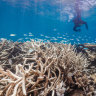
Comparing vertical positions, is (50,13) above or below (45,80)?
above

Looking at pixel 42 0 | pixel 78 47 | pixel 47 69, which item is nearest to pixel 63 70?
pixel 47 69

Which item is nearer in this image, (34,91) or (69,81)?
(34,91)

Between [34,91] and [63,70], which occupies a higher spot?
[63,70]

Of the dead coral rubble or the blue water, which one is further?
the blue water

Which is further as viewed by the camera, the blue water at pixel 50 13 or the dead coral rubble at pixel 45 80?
the blue water at pixel 50 13

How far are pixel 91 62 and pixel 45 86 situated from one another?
9.93 feet

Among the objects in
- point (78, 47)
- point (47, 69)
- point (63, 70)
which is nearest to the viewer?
point (47, 69)

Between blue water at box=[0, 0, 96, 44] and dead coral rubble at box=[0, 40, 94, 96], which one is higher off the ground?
blue water at box=[0, 0, 96, 44]

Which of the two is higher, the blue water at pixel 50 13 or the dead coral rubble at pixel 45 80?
the blue water at pixel 50 13

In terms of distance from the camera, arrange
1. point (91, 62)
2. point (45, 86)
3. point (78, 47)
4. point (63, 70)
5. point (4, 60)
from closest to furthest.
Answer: point (45, 86), point (63, 70), point (4, 60), point (91, 62), point (78, 47)

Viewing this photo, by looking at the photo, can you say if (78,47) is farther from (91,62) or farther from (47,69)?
(47,69)

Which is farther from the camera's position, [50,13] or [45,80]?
[50,13]

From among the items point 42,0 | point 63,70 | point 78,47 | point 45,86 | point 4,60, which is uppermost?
point 42,0

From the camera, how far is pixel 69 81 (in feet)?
7.64
